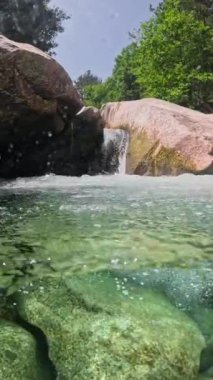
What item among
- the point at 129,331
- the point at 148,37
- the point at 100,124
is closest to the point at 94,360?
the point at 129,331

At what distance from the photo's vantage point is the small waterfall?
44.3 ft

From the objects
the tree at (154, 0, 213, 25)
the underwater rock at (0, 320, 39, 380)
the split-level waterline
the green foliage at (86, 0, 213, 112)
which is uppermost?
the tree at (154, 0, 213, 25)

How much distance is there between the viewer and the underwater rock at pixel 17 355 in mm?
2322

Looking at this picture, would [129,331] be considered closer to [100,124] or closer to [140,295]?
[140,295]

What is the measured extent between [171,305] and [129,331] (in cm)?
51

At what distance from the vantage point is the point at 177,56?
78.3 ft

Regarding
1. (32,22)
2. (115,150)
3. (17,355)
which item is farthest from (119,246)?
(32,22)

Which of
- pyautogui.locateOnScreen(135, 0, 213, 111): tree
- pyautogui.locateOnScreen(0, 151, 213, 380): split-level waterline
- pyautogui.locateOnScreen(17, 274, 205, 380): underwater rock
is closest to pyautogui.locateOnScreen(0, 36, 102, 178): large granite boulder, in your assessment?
pyautogui.locateOnScreen(0, 151, 213, 380): split-level waterline

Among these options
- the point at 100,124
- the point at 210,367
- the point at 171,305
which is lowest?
the point at 210,367

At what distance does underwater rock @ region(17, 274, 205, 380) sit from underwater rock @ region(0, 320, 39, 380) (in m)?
0.12

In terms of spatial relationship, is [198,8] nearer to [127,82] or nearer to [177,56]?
[177,56]

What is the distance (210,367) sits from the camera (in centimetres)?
255

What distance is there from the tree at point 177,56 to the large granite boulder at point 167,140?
32.8ft

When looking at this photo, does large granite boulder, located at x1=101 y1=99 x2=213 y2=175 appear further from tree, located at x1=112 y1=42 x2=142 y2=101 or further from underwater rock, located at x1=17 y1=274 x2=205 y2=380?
tree, located at x1=112 y1=42 x2=142 y2=101
